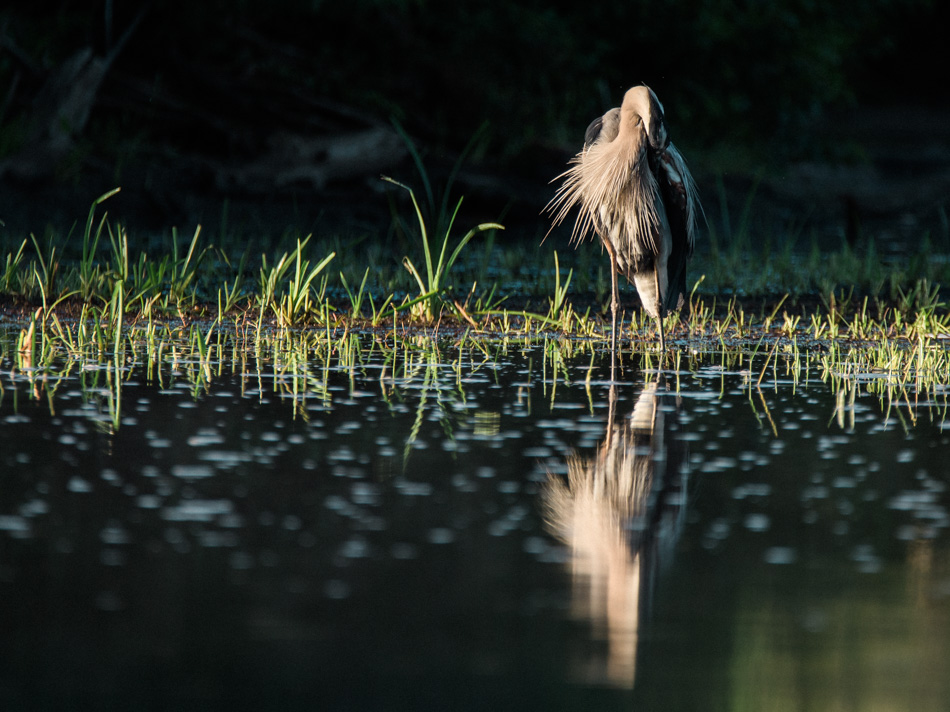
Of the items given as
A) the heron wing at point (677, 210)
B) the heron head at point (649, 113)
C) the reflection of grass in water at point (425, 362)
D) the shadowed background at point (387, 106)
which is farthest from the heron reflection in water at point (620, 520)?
the shadowed background at point (387, 106)

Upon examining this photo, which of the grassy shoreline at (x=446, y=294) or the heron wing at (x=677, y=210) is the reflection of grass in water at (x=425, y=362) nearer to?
the grassy shoreline at (x=446, y=294)

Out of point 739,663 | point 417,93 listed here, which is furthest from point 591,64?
point 739,663

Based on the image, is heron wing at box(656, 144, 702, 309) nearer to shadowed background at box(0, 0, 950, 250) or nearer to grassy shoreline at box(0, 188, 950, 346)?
grassy shoreline at box(0, 188, 950, 346)

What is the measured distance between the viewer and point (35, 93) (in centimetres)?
1166

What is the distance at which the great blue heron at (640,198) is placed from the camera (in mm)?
5977

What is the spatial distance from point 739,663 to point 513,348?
3.77 metres

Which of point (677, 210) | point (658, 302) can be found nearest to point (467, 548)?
Answer: point (658, 302)

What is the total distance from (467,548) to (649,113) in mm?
3299

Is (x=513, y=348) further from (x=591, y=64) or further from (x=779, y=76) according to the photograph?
(x=779, y=76)

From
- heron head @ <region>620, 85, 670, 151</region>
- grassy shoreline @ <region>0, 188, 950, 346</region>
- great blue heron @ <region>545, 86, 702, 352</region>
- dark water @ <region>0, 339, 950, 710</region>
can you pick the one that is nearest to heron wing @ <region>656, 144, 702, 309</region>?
great blue heron @ <region>545, 86, 702, 352</region>

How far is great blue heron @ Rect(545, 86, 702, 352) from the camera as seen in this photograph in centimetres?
598

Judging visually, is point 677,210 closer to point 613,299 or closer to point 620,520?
point 613,299

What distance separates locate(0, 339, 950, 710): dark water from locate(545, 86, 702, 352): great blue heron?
1439 mm

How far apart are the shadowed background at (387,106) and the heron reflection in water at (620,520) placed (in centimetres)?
573
